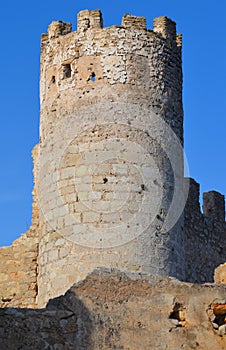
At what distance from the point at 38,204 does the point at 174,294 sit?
5752 millimetres

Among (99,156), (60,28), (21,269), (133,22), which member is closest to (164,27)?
(133,22)

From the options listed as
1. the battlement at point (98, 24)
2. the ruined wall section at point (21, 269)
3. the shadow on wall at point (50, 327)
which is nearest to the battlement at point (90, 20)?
the battlement at point (98, 24)

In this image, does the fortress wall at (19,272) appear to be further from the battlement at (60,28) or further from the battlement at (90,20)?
the battlement at (90,20)

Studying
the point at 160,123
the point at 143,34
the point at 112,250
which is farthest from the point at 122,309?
the point at 143,34

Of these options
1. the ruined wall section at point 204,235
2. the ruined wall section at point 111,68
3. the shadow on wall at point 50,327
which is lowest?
the shadow on wall at point 50,327

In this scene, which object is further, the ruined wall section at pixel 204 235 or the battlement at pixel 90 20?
the ruined wall section at pixel 204 235

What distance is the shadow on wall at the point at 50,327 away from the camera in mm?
9344

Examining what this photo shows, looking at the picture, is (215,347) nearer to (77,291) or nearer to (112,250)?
(77,291)

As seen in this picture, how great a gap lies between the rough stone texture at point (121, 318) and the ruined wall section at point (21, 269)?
562cm

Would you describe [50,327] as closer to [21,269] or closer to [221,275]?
[221,275]

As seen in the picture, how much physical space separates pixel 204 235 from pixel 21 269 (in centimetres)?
390

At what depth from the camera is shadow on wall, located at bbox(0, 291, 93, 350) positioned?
9344 mm

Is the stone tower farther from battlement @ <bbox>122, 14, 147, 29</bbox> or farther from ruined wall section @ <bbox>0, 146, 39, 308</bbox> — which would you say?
ruined wall section @ <bbox>0, 146, 39, 308</bbox>

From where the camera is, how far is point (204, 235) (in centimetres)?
1828
